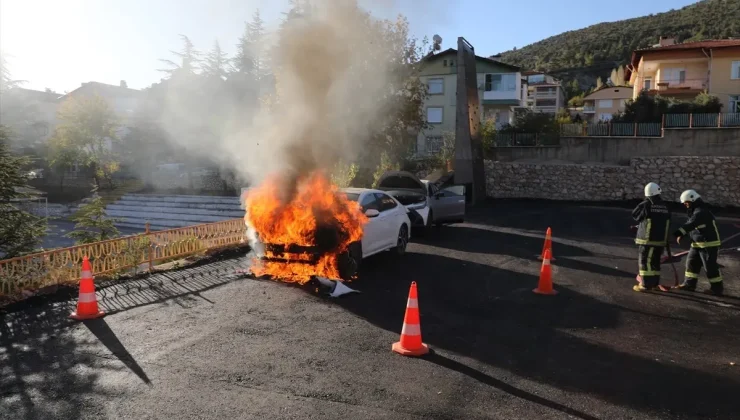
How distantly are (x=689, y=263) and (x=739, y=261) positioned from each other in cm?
364

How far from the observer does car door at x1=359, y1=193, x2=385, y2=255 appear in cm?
954

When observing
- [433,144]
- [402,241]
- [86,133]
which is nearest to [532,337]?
[402,241]

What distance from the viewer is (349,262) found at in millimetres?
8672

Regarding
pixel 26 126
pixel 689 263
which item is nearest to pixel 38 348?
pixel 689 263

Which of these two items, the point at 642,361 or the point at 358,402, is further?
the point at 642,361

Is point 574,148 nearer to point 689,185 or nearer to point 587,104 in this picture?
point 689,185

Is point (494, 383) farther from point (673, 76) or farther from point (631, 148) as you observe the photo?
point (673, 76)

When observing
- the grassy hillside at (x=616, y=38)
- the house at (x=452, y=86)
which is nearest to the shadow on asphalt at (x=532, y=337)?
the house at (x=452, y=86)

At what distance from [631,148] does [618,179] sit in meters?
1.97

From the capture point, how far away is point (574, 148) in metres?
27.2

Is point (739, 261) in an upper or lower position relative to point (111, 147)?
lower

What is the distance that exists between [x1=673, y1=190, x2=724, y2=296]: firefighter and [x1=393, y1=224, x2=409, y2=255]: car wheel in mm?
5090

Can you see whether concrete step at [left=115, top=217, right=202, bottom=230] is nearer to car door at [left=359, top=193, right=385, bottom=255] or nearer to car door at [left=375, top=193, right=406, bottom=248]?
car door at [left=375, top=193, right=406, bottom=248]

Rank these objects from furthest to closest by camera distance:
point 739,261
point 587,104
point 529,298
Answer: point 587,104 → point 739,261 → point 529,298
